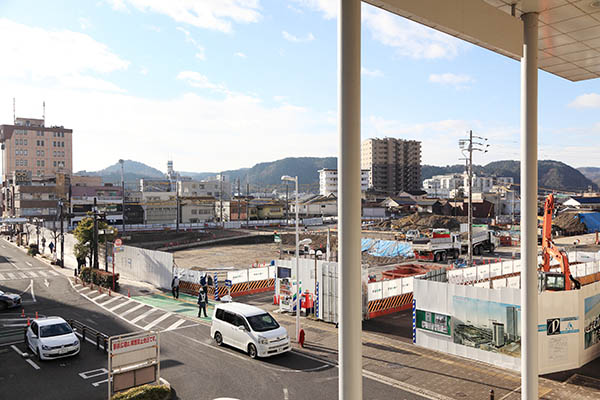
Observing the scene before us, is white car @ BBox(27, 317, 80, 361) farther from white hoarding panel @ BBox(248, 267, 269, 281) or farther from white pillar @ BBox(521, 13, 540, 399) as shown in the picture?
white pillar @ BBox(521, 13, 540, 399)

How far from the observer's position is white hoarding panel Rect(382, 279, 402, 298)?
22.5 metres

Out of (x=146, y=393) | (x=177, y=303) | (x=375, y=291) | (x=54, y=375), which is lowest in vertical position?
(x=177, y=303)

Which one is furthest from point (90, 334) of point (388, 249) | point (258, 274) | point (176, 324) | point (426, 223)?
point (426, 223)

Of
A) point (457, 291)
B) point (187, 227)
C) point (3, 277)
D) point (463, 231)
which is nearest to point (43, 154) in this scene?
point (187, 227)

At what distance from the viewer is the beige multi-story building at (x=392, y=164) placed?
16875cm

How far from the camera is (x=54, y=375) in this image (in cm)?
1455

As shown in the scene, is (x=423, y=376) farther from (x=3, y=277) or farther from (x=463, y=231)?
(x=463, y=231)

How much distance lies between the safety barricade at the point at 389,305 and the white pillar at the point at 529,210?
1561 centimetres

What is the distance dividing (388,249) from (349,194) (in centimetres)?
4518

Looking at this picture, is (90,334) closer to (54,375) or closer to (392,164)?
(54,375)

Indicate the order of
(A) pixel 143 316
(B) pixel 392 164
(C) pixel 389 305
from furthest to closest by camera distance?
1. (B) pixel 392 164
2. (C) pixel 389 305
3. (A) pixel 143 316

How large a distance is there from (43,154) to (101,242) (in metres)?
93.3

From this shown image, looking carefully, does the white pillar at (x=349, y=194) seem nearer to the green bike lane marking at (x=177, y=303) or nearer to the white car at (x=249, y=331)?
the white car at (x=249, y=331)

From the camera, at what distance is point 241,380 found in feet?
45.2
